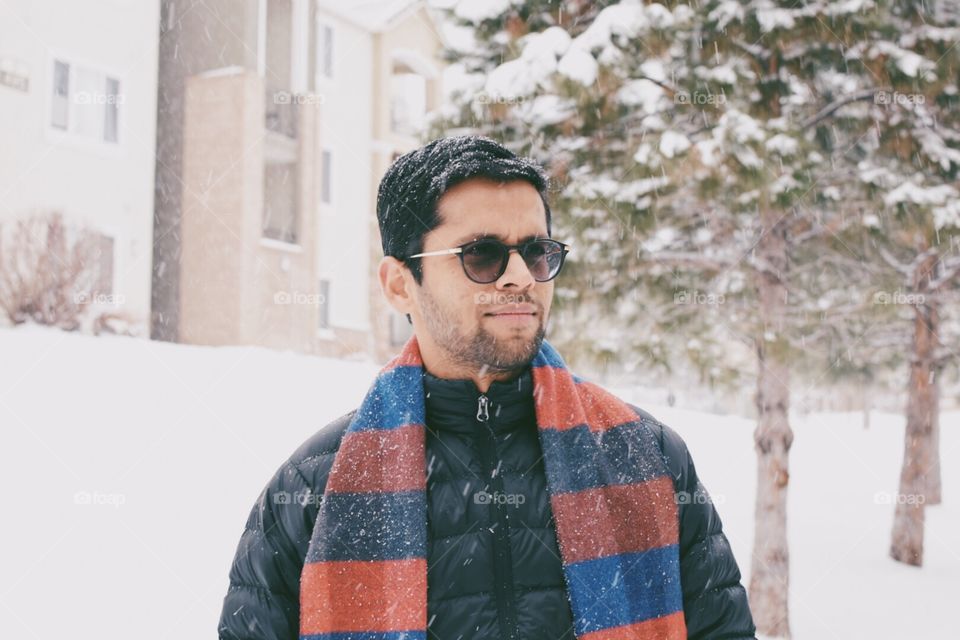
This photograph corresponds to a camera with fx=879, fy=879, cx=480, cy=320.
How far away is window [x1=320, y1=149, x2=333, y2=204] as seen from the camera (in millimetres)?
20453

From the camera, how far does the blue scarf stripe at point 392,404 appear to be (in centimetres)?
205

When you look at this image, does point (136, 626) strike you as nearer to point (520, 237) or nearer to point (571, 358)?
point (571, 358)

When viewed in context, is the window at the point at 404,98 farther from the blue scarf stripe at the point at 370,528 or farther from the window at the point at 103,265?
the blue scarf stripe at the point at 370,528

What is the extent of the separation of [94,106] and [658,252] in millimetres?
10708

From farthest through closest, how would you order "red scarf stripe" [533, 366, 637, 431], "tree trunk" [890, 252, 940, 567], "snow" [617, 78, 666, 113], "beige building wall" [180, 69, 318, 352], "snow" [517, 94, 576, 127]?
"beige building wall" [180, 69, 318, 352]
"tree trunk" [890, 252, 940, 567]
"snow" [517, 94, 576, 127]
"snow" [617, 78, 666, 113]
"red scarf stripe" [533, 366, 637, 431]

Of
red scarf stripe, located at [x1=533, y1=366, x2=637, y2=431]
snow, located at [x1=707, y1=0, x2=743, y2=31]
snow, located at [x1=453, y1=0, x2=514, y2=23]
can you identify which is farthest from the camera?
snow, located at [x1=453, y1=0, x2=514, y2=23]

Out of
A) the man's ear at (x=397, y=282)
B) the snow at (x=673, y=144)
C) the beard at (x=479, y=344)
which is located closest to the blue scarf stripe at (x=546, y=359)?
the beard at (x=479, y=344)

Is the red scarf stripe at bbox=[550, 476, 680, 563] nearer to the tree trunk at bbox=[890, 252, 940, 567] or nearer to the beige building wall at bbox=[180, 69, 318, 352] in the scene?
the tree trunk at bbox=[890, 252, 940, 567]

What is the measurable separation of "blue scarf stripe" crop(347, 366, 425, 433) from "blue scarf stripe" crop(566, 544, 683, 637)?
512mm

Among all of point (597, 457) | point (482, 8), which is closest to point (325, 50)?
point (482, 8)

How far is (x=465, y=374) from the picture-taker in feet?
6.67

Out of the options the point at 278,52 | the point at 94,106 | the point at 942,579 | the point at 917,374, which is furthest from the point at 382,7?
the point at 942,579

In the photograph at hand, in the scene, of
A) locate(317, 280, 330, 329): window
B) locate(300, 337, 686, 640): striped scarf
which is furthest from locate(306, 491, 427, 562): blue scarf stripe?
locate(317, 280, 330, 329): window

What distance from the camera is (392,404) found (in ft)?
6.83
